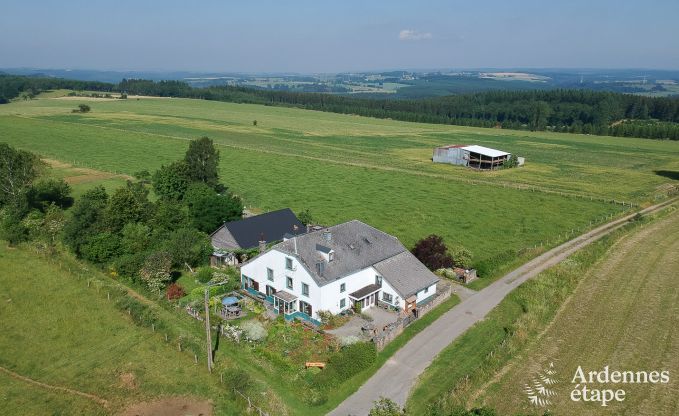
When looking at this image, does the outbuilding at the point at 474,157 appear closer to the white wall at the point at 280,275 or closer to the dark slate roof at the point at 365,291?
the dark slate roof at the point at 365,291

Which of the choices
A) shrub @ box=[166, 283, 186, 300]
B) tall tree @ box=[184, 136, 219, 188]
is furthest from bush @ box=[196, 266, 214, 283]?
tall tree @ box=[184, 136, 219, 188]

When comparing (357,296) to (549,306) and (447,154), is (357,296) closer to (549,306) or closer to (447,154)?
(549,306)

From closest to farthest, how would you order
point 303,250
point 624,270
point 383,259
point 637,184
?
point 303,250 < point 383,259 < point 624,270 < point 637,184

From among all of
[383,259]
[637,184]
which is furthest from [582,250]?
[637,184]

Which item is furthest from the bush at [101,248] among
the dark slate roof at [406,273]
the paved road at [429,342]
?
the paved road at [429,342]

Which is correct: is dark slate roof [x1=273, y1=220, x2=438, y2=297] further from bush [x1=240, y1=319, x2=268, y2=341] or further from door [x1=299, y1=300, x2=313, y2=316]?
bush [x1=240, y1=319, x2=268, y2=341]

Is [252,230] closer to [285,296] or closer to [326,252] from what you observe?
[285,296]
